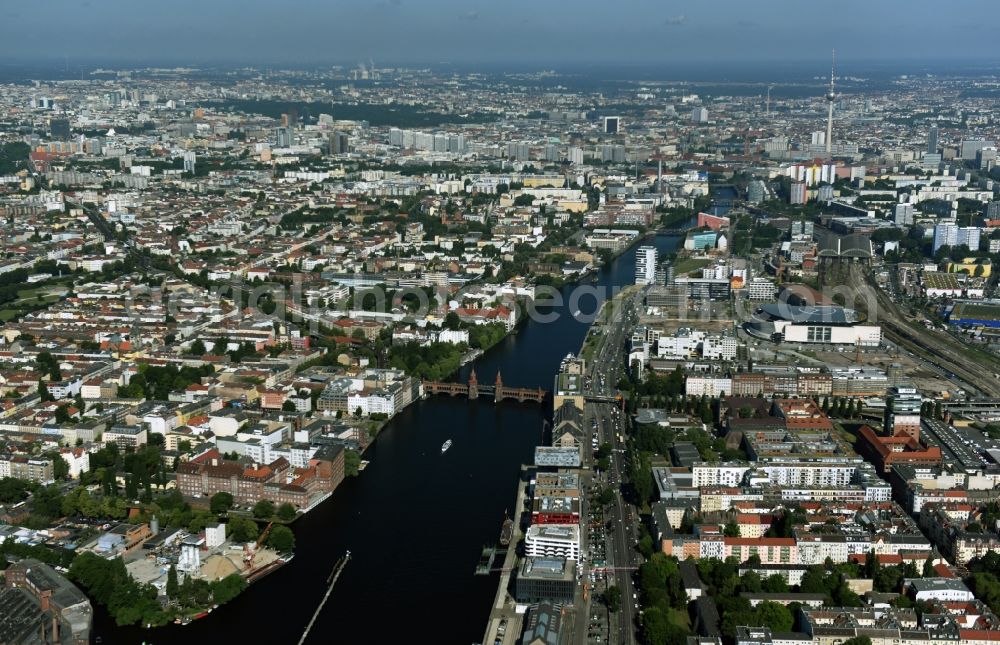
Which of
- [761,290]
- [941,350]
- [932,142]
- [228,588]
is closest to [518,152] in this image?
[932,142]

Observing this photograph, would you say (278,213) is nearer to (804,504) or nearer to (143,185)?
(143,185)

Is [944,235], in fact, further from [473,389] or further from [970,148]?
[970,148]

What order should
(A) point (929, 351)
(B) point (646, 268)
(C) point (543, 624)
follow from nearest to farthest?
(C) point (543, 624), (A) point (929, 351), (B) point (646, 268)

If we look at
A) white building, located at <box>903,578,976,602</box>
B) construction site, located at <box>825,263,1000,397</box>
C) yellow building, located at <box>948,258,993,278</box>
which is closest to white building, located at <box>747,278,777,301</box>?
construction site, located at <box>825,263,1000,397</box>

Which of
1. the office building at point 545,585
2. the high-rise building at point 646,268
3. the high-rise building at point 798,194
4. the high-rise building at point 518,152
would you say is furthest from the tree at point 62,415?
the high-rise building at point 518,152

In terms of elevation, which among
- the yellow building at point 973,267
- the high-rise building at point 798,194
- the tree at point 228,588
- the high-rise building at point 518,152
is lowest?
the tree at point 228,588

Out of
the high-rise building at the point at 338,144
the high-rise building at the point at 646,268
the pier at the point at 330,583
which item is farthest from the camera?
the high-rise building at the point at 338,144

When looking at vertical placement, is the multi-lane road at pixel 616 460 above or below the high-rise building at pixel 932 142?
below

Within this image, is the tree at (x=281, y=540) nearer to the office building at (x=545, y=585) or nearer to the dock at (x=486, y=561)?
the dock at (x=486, y=561)
